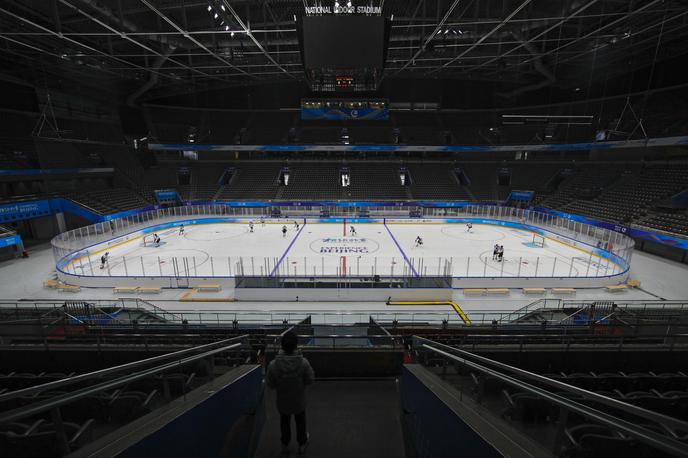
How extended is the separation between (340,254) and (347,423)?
1716cm

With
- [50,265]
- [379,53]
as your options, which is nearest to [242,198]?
[50,265]

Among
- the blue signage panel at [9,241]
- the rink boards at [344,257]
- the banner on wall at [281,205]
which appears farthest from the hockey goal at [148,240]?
the blue signage panel at [9,241]

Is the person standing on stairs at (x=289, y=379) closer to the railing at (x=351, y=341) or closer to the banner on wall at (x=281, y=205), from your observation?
the railing at (x=351, y=341)

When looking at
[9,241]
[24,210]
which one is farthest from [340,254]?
[24,210]

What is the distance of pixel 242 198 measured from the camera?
123ft

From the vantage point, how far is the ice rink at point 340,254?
712 inches

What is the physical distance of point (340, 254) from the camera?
69.8 feet

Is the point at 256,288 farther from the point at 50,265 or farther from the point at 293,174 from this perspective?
the point at 293,174

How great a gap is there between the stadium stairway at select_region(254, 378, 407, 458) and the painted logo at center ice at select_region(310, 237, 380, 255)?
54.1 feet

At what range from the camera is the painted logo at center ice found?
22062mm

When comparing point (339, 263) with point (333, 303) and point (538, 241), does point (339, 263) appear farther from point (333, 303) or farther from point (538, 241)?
point (538, 241)

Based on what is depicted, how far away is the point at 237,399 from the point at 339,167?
39669 mm

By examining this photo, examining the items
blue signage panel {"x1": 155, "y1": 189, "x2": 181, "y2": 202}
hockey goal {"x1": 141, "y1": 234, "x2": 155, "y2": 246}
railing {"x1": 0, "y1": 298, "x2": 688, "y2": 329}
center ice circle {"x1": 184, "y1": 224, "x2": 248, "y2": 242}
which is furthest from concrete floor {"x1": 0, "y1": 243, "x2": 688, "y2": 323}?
blue signage panel {"x1": 155, "y1": 189, "x2": 181, "y2": 202}

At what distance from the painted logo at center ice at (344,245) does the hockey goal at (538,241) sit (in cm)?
1187
